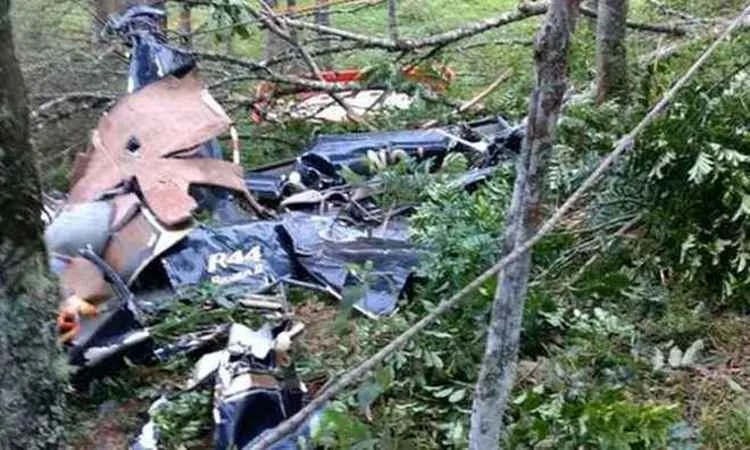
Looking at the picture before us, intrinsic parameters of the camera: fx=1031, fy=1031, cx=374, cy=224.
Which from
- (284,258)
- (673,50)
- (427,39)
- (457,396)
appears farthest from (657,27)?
(457,396)

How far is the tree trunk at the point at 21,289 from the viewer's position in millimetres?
2221

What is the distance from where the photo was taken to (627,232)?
3.55 meters

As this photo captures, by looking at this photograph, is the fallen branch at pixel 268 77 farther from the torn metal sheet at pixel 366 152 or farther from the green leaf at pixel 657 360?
the green leaf at pixel 657 360

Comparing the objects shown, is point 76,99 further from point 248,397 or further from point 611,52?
point 248,397

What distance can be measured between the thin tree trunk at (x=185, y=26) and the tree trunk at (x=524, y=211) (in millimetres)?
3586

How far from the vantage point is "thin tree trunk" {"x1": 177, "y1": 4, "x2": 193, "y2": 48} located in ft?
17.9

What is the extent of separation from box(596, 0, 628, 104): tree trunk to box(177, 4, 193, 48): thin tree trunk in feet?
6.80

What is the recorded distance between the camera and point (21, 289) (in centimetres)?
229

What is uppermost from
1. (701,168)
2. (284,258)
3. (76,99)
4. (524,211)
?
(524,211)

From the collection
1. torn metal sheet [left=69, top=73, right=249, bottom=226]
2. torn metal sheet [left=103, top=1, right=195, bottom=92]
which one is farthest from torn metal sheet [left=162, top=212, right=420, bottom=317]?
torn metal sheet [left=103, top=1, right=195, bottom=92]

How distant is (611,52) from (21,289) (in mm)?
3123

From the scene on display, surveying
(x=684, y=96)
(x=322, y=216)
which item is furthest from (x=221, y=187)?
(x=684, y=96)

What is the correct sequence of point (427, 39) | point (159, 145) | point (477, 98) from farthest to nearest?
point (477, 98) → point (427, 39) → point (159, 145)

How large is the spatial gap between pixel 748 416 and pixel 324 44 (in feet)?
13.9
